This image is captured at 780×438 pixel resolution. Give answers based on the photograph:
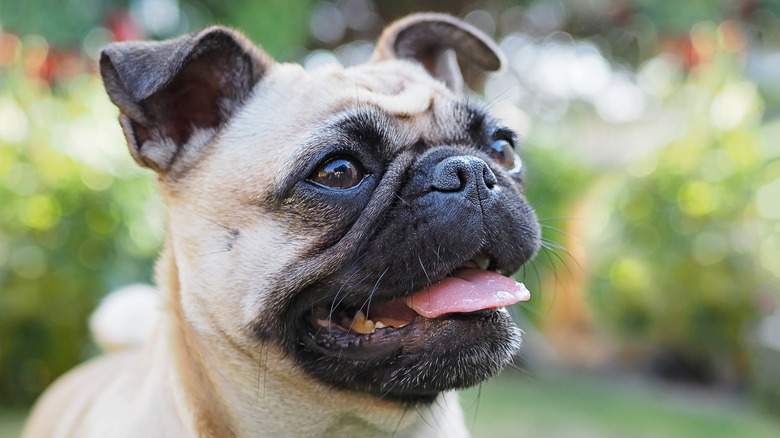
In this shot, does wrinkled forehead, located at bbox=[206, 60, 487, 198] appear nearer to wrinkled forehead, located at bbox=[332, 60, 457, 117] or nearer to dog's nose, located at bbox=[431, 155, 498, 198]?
wrinkled forehead, located at bbox=[332, 60, 457, 117]

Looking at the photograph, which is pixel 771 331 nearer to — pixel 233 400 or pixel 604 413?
pixel 604 413

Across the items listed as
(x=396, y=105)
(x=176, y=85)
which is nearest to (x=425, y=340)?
(x=396, y=105)

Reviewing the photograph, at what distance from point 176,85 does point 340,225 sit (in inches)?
34.5

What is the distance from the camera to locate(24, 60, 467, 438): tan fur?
206cm

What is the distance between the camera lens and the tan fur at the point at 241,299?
6.77 feet

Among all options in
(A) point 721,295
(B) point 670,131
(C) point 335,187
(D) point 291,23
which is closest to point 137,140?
(C) point 335,187

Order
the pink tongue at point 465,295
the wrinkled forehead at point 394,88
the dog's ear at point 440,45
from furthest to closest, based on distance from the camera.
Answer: the dog's ear at point 440,45 < the wrinkled forehead at point 394,88 < the pink tongue at point 465,295

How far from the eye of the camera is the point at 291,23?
19.2 feet

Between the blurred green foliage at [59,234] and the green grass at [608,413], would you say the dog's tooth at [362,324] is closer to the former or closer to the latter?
the green grass at [608,413]

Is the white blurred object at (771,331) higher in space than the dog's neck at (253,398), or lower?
higher

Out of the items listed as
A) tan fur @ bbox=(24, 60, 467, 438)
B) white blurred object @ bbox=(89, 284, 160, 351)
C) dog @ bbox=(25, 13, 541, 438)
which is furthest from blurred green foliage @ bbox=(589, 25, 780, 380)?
white blurred object @ bbox=(89, 284, 160, 351)

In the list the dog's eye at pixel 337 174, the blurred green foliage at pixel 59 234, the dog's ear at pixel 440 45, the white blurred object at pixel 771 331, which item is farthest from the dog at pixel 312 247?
the white blurred object at pixel 771 331

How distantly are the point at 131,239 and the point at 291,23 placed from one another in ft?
7.52

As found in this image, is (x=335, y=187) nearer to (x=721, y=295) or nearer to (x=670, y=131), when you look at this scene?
(x=721, y=295)
